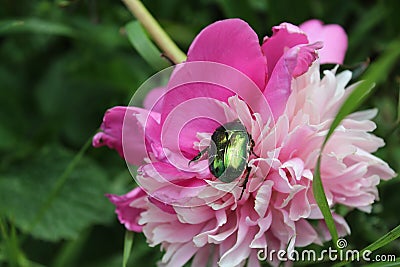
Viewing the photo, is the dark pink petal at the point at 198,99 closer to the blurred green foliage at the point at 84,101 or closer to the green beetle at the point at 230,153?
the green beetle at the point at 230,153

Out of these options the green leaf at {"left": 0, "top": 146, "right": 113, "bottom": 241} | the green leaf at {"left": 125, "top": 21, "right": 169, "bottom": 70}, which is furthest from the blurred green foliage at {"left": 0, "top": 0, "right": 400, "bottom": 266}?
the green leaf at {"left": 125, "top": 21, "right": 169, "bottom": 70}

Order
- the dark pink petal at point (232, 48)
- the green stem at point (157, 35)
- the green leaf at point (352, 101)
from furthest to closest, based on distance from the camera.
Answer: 1. the green stem at point (157, 35)
2. the dark pink petal at point (232, 48)
3. the green leaf at point (352, 101)

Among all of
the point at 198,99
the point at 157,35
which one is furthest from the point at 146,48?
the point at 198,99

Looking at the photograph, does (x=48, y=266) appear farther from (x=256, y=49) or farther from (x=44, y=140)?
(x=256, y=49)

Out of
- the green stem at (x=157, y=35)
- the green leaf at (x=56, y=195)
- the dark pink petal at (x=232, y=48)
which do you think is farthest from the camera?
the green leaf at (x=56, y=195)

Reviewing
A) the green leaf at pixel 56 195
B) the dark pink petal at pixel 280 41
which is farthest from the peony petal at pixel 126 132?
the green leaf at pixel 56 195

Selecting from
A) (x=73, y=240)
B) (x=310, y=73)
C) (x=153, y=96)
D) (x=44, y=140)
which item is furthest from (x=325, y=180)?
(x=44, y=140)
